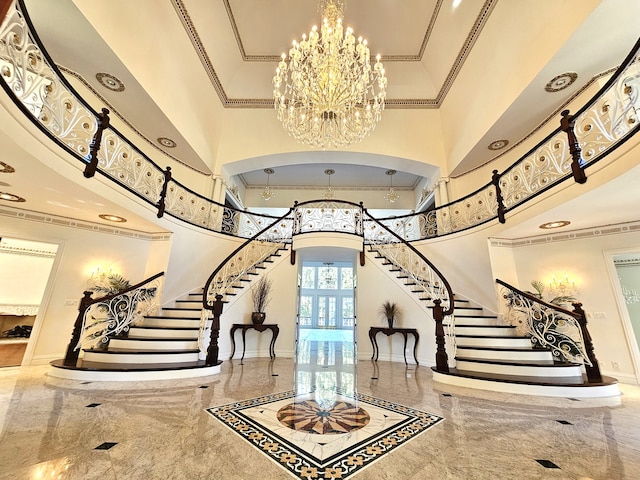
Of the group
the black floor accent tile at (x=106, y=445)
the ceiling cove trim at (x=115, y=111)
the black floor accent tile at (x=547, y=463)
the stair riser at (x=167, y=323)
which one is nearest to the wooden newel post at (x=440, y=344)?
the black floor accent tile at (x=547, y=463)

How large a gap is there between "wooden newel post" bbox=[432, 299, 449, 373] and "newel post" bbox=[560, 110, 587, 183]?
249 cm

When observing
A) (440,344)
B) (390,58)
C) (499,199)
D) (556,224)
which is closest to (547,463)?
(440,344)

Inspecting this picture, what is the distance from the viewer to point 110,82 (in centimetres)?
504

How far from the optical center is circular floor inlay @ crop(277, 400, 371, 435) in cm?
233

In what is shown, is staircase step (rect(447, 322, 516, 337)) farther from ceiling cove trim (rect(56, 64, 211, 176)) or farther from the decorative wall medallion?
ceiling cove trim (rect(56, 64, 211, 176))

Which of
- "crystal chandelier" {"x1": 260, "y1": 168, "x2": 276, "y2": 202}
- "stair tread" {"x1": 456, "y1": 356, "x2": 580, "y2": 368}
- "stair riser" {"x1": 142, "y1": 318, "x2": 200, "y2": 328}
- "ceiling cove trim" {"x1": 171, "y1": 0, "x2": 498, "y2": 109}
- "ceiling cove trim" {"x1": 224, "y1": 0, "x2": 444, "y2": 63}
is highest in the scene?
"ceiling cove trim" {"x1": 224, "y1": 0, "x2": 444, "y2": 63}

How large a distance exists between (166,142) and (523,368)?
859 centimetres

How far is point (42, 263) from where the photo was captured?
7363mm

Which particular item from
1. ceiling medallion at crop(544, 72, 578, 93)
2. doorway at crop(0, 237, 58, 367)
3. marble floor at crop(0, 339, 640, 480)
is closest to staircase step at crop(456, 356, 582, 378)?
marble floor at crop(0, 339, 640, 480)

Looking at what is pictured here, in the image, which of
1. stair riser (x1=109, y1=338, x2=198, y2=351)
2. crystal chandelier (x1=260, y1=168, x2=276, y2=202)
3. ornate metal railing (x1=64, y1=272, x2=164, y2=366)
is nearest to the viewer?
ornate metal railing (x1=64, y1=272, x2=164, y2=366)

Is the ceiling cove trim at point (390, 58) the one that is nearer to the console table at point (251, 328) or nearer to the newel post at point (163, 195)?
the newel post at point (163, 195)

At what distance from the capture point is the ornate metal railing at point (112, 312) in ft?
12.7

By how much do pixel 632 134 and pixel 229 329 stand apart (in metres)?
6.39

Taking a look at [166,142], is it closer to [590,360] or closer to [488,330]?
[488,330]
